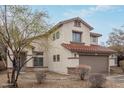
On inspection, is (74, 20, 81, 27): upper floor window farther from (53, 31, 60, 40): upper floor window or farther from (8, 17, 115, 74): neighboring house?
(53, 31, 60, 40): upper floor window

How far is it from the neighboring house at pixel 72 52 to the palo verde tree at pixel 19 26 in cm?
280

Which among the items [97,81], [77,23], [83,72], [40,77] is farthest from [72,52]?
[97,81]

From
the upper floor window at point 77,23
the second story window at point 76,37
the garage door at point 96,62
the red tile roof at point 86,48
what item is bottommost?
the garage door at point 96,62

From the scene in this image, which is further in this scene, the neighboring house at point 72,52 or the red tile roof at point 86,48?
the red tile roof at point 86,48

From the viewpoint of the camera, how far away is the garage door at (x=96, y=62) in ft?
39.1

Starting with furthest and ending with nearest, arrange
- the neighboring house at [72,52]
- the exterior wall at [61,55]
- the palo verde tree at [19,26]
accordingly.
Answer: the exterior wall at [61,55]
the neighboring house at [72,52]
the palo verde tree at [19,26]

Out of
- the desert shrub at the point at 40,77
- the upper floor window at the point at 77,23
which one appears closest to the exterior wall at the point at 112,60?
the upper floor window at the point at 77,23

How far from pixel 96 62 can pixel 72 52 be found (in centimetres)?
120

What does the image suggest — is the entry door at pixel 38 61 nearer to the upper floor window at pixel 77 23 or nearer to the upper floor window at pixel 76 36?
the upper floor window at pixel 76 36

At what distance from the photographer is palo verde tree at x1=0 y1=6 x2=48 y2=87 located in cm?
873

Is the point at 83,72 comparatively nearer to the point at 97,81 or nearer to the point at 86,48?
the point at 97,81

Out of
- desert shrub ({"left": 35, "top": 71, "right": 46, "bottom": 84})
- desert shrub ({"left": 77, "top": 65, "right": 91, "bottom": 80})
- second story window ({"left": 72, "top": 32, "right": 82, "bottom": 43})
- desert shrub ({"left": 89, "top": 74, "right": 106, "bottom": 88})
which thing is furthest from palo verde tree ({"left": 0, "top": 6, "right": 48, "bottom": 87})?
second story window ({"left": 72, "top": 32, "right": 82, "bottom": 43})

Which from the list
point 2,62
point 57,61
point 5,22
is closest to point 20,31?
point 5,22

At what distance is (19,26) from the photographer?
29.0ft
